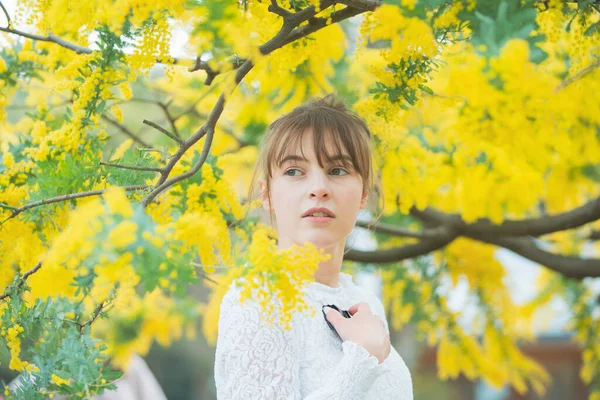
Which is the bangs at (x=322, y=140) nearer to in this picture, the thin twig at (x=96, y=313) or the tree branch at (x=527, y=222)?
the thin twig at (x=96, y=313)

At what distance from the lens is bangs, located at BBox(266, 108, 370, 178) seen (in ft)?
5.85

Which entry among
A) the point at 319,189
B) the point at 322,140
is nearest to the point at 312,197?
the point at 319,189

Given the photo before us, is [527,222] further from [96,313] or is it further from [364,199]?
[96,313]

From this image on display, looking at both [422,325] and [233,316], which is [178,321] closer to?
[422,325]

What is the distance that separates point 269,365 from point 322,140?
575mm

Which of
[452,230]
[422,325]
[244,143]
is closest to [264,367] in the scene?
[452,230]

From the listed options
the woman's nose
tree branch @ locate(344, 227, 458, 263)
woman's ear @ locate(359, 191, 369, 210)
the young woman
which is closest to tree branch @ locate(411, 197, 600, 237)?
tree branch @ locate(344, 227, 458, 263)

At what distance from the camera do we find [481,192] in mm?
3107

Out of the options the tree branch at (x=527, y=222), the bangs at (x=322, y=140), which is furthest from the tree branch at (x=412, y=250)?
the bangs at (x=322, y=140)

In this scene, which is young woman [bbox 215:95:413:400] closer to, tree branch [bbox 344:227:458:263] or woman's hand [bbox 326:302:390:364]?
woman's hand [bbox 326:302:390:364]

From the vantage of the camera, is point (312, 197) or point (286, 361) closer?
point (286, 361)

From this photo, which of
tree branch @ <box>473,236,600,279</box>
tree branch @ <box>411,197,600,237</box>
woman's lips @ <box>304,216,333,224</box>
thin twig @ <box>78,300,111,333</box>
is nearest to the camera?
woman's lips @ <box>304,216,333,224</box>

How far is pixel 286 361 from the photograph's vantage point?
1564mm

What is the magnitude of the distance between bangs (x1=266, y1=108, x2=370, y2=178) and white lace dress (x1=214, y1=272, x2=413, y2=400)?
38 centimetres
